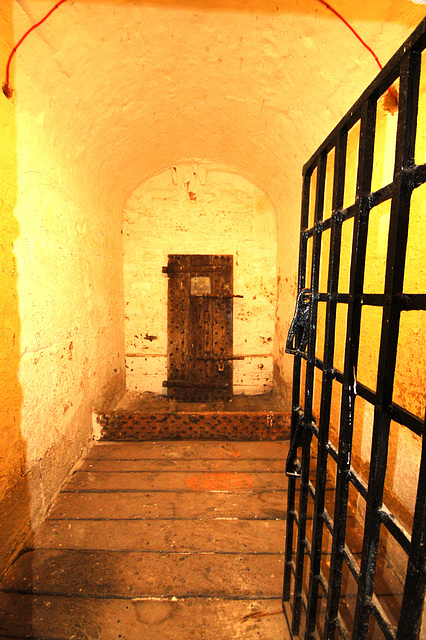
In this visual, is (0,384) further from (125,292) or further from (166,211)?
(166,211)

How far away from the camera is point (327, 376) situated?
107 centimetres

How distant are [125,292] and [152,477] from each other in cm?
259

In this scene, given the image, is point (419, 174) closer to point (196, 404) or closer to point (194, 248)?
point (194, 248)

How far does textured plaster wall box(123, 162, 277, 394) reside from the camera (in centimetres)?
425

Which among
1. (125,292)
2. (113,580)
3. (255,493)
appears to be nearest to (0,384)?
(113,580)

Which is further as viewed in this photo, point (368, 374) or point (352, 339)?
point (368, 374)

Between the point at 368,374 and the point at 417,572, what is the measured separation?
1.37 m

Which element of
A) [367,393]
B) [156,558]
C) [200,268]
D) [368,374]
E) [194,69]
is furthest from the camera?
[200,268]

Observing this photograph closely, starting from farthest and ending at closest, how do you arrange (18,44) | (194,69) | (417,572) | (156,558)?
1. (194,69)
2. (156,558)
3. (18,44)
4. (417,572)

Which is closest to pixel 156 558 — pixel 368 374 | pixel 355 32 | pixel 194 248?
pixel 368 374

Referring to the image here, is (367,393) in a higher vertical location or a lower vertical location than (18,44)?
lower

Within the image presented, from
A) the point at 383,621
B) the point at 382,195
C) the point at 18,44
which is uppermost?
the point at 18,44

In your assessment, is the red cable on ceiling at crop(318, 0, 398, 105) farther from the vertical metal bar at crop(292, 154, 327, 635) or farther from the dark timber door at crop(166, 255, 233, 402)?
the dark timber door at crop(166, 255, 233, 402)

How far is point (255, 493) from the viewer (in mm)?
A: 2266
